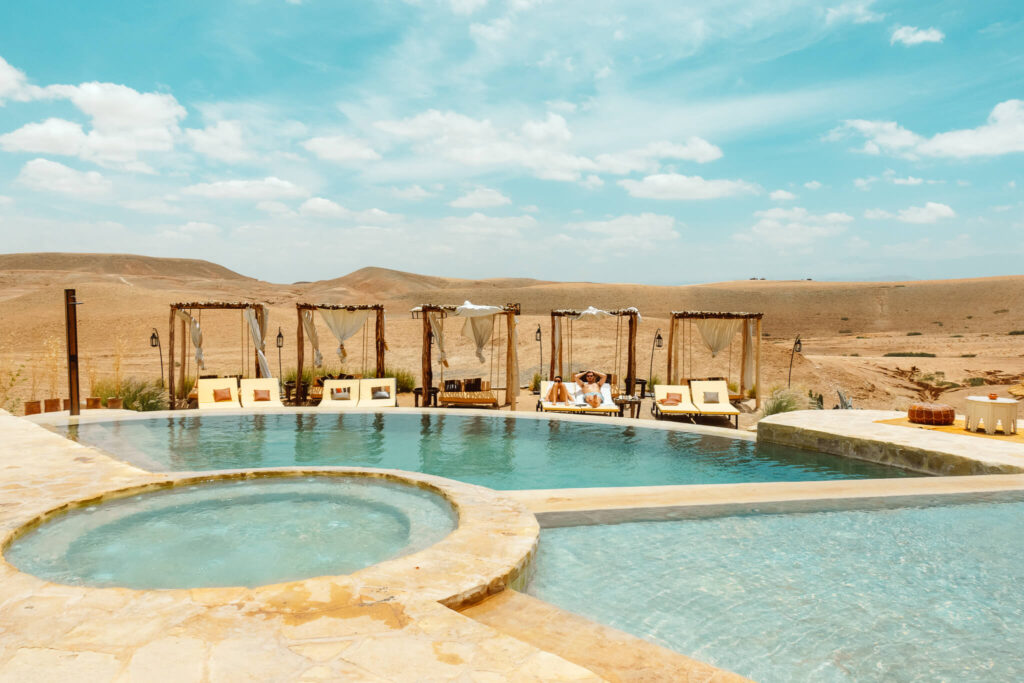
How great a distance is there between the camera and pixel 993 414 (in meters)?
7.59

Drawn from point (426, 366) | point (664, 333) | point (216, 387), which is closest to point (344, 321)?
point (426, 366)

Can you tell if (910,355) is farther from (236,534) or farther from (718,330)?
(236,534)

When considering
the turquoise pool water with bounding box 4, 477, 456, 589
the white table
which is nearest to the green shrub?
the white table

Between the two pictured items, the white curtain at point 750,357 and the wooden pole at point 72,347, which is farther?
the white curtain at point 750,357

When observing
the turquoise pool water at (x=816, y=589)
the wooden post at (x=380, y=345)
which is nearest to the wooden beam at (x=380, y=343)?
the wooden post at (x=380, y=345)

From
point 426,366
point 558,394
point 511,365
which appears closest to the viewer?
point 558,394

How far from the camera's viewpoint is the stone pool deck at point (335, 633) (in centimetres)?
222

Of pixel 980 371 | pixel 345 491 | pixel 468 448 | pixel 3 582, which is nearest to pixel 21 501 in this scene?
pixel 3 582

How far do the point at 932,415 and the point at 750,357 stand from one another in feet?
17.8

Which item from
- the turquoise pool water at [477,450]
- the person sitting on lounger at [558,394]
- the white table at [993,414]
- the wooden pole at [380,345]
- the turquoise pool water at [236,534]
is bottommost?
the turquoise pool water at [477,450]

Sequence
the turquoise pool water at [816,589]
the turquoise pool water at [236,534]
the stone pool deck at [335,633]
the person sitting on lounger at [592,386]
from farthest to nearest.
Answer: the person sitting on lounger at [592,386] < the turquoise pool water at [236,534] < the turquoise pool water at [816,589] < the stone pool deck at [335,633]

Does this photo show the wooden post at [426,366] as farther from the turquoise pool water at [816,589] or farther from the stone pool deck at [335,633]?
the stone pool deck at [335,633]

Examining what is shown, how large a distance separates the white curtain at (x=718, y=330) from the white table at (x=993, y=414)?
5.92 meters

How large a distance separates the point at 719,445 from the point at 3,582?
7.22 meters
